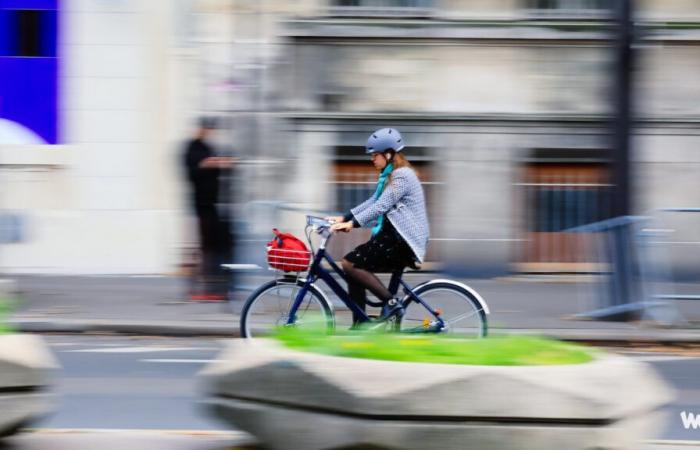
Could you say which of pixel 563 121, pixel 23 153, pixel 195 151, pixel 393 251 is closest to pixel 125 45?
pixel 23 153

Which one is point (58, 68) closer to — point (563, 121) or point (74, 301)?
point (74, 301)

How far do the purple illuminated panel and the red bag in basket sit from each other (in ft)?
23.9

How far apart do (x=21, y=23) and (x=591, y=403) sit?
11.9 meters

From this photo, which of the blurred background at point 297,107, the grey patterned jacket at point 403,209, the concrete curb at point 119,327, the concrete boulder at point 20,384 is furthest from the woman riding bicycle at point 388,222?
the blurred background at point 297,107

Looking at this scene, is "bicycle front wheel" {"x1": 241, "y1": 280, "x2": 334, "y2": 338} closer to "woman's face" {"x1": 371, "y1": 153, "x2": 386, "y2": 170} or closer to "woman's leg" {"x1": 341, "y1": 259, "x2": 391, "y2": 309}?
"woman's leg" {"x1": 341, "y1": 259, "x2": 391, "y2": 309}

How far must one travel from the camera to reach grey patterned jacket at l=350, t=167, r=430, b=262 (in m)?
8.02

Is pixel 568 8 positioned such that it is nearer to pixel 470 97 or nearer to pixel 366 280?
pixel 470 97

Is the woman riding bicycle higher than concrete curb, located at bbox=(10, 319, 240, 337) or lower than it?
higher

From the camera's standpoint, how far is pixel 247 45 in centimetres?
1477

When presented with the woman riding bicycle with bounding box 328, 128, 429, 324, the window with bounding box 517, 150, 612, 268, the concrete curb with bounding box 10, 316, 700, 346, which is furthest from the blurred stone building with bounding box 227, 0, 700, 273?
the woman riding bicycle with bounding box 328, 128, 429, 324

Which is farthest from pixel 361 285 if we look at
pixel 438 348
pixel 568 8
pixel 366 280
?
pixel 568 8

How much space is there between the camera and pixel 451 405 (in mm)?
4141

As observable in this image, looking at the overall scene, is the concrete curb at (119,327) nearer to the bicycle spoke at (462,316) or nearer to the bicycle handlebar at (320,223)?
the bicycle handlebar at (320,223)

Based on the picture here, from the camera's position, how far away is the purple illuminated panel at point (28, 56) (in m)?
14.7
